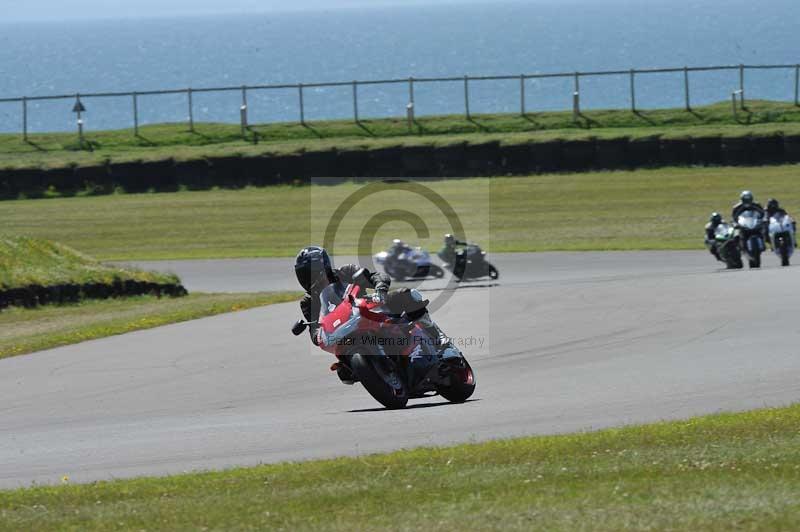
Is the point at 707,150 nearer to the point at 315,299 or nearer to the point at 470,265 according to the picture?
the point at 470,265

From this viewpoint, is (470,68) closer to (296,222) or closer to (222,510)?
(296,222)

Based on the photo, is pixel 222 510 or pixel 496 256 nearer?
pixel 222 510

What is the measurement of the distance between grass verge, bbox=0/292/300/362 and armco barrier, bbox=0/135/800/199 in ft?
56.1

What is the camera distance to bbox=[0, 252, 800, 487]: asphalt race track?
1074cm

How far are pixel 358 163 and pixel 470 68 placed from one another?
5523 inches

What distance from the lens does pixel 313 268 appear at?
11844mm

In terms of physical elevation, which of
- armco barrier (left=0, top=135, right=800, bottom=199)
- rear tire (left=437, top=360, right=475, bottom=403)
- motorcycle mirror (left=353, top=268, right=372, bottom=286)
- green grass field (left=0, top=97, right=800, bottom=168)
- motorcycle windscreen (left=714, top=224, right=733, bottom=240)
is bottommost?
rear tire (left=437, top=360, right=475, bottom=403)

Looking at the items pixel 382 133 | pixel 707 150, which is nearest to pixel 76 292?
pixel 707 150

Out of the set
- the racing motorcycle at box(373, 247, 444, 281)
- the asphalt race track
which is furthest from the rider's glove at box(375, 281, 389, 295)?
the racing motorcycle at box(373, 247, 444, 281)

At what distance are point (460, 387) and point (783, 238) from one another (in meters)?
14.4

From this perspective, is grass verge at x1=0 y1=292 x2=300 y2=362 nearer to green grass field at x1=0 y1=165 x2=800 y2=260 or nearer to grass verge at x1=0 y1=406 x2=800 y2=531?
grass verge at x1=0 y1=406 x2=800 y2=531

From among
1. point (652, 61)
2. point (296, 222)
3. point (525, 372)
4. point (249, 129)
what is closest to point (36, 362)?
point (525, 372)

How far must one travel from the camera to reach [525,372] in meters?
14.1

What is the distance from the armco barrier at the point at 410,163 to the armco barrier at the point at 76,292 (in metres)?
16.7
